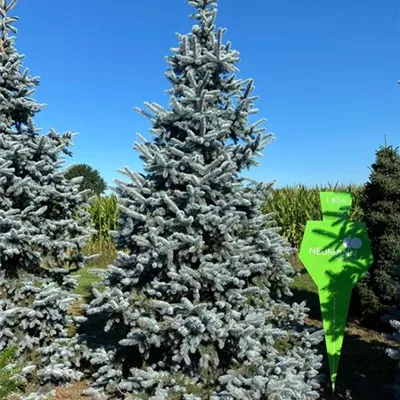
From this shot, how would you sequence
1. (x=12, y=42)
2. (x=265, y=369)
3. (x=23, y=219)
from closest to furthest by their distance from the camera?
(x=265, y=369) < (x=23, y=219) < (x=12, y=42)

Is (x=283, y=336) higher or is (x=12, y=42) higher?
(x=12, y=42)

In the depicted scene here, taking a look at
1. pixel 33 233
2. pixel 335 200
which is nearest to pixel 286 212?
pixel 335 200

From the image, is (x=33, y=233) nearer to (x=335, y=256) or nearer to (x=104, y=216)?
(x=335, y=256)

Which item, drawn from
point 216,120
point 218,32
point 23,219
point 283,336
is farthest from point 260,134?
point 23,219

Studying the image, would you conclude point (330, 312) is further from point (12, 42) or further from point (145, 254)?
point (12, 42)

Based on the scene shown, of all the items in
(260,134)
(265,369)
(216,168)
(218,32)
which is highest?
(218,32)

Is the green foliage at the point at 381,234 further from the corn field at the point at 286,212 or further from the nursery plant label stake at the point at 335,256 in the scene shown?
the corn field at the point at 286,212

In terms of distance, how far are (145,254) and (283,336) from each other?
1435mm

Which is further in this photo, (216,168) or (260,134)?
(260,134)

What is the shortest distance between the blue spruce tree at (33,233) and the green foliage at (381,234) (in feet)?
13.0

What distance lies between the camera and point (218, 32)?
4.36 meters

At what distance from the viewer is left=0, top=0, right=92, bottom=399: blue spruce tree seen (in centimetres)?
443

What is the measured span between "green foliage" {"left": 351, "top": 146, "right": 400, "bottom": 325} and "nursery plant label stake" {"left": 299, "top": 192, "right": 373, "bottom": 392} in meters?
2.00

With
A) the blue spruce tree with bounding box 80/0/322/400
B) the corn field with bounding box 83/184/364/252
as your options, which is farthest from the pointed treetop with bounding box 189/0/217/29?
the corn field with bounding box 83/184/364/252
